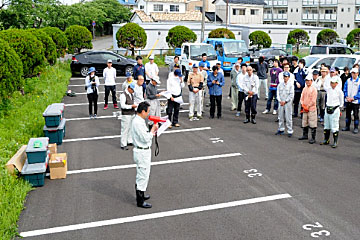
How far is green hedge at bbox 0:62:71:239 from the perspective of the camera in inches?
275

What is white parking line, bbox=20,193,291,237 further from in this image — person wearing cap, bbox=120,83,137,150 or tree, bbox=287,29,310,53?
tree, bbox=287,29,310,53

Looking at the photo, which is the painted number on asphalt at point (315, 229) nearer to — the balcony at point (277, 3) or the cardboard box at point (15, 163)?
the cardboard box at point (15, 163)

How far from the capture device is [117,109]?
16094 millimetres

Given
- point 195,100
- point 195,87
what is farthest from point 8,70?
point 195,100

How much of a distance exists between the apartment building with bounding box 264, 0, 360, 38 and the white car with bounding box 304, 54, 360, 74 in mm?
47761

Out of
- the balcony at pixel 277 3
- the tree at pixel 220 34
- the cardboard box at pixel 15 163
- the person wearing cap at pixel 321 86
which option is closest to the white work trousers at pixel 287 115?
the person wearing cap at pixel 321 86

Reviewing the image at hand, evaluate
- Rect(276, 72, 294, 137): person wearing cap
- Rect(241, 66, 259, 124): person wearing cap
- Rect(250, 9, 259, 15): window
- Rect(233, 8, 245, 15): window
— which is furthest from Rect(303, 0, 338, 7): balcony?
Rect(276, 72, 294, 137): person wearing cap

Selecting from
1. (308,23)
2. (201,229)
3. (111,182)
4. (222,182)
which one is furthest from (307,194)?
(308,23)

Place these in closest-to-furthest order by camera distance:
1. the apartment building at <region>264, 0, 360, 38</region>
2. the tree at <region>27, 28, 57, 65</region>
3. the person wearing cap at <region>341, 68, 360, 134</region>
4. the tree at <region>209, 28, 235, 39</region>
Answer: the person wearing cap at <region>341, 68, 360, 134</region> < the tree at <region>27, 28, 57, 65</region> < the tree at <region>209, 28, 235, 39</region> < the apartment building at <region>264, 0, 360, 38</region>

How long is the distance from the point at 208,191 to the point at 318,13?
6338 centimetres

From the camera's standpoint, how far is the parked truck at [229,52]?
25.5 meters

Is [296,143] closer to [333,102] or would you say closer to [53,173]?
[333,102]

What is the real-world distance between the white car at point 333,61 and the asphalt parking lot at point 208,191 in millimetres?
5432

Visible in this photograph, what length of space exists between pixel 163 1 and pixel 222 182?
5475 cm
